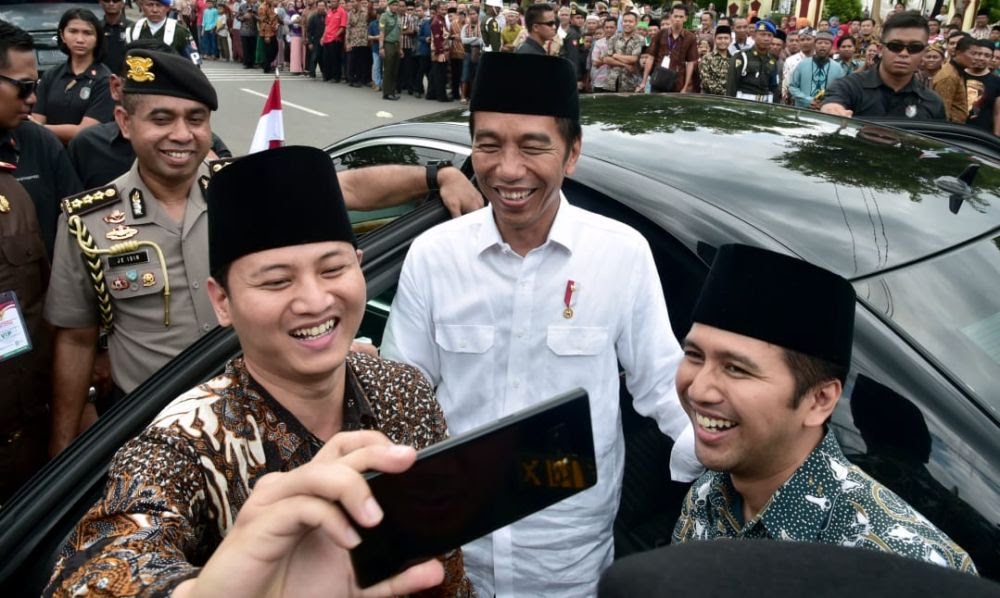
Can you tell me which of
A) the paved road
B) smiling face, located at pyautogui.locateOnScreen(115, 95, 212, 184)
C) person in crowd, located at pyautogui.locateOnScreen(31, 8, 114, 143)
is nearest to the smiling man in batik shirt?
smiling face, located at pyautogui.locateOnScreen(115, 95, 212, 184)

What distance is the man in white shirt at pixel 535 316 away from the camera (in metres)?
2.04

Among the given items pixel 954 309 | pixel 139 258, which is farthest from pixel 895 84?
pixel 139 258

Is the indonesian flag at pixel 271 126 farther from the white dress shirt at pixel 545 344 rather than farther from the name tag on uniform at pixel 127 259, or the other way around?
the white dress shirt at pixel 545 344

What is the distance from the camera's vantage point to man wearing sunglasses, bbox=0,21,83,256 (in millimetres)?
3113

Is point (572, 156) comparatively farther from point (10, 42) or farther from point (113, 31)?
point (113, 31)

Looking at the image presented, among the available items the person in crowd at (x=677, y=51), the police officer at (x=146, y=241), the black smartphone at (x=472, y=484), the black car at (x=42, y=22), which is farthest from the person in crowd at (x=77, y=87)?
the person in crowd at (x=677, y=51)

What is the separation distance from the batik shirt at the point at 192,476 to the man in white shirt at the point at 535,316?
1.85ft

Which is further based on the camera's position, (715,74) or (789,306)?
(715,74)

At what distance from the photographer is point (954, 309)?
195cm

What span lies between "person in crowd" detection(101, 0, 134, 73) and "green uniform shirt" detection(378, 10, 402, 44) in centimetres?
910

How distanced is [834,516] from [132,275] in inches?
76.2

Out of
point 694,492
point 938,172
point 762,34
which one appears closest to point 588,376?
point 694,492

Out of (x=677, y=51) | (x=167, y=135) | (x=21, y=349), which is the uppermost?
(x=677, y=51)

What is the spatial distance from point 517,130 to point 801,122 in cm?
116
